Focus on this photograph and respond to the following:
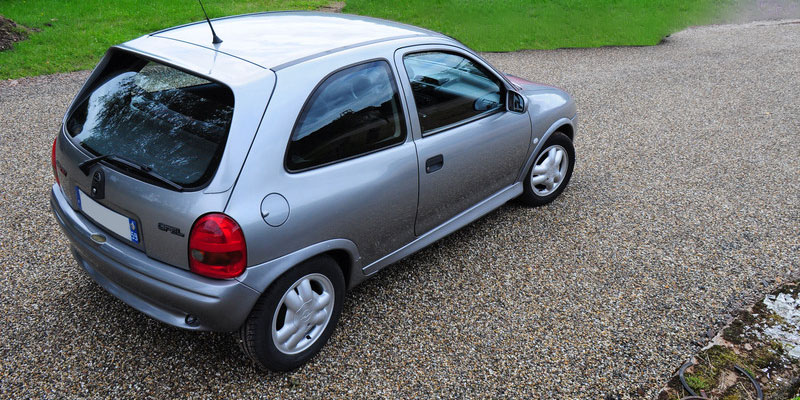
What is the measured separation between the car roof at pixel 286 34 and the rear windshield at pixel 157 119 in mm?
306

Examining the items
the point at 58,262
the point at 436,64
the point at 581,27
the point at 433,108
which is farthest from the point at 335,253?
the point at 581,27

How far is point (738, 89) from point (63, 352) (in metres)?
9.56

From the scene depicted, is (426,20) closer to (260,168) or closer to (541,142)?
(541,142)

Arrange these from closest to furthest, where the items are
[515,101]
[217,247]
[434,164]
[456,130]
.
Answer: [217,247]
[434,164]
[456,130]
[515,101]

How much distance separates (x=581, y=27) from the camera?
1296 cm

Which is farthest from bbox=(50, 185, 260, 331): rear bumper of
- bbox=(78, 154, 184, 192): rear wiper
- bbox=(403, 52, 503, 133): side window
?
bbox=(403, 52, 503, 133): side window

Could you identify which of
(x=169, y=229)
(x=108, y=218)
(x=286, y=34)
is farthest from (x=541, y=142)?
(x=108, y=218)

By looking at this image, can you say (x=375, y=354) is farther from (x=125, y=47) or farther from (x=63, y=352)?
(x=125, y=47)

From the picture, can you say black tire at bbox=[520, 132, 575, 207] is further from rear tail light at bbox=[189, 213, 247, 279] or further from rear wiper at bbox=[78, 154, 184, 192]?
rear wiper at bbox=[78, 154, 184, 192]

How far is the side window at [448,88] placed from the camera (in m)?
3.76

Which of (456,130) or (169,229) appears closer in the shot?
(169,229)

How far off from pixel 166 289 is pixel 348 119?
131 cm

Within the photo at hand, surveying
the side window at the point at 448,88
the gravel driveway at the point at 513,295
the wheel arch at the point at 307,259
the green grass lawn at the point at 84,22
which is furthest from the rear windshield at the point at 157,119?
the green grass lawn at the point at 84,22

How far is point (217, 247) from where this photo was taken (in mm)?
2750
